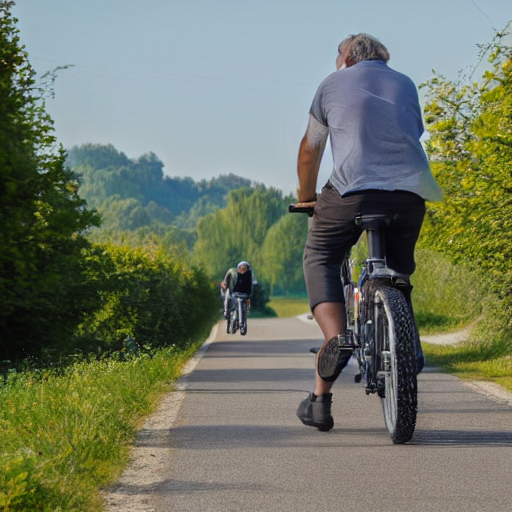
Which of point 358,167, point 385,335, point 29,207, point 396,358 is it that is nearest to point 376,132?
point 358,167

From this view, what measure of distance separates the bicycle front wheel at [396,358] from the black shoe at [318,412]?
621mm

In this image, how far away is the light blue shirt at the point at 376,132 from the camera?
6.45 m

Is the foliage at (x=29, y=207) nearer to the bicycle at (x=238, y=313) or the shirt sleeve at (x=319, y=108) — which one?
the bicycle at (x=238, y=313)

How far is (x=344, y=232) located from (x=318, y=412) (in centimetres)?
119

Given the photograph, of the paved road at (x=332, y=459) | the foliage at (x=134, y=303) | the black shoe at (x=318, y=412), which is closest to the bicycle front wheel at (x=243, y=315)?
the foliage at (x=134, y=303)


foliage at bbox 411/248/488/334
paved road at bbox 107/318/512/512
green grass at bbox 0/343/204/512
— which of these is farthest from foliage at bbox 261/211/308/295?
paved road at bbox 107/318/512/512

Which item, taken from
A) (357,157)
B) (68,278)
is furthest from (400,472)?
(68,278)

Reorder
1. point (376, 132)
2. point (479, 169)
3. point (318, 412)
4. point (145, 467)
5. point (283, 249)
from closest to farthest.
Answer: point (145, 467) < point (376, 132) < point (318, 412) < point (479, 169) < point (283, 249)

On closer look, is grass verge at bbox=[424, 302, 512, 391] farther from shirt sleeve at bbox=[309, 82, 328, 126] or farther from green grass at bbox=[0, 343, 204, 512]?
shirt sleeve at bbox=[309, 82, 328, 126]

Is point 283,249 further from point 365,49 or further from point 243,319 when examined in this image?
point 365,49

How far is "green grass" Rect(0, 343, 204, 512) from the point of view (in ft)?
15.6

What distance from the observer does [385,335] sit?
21.0ft

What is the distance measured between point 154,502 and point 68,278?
1660cm

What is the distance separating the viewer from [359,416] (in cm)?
830
